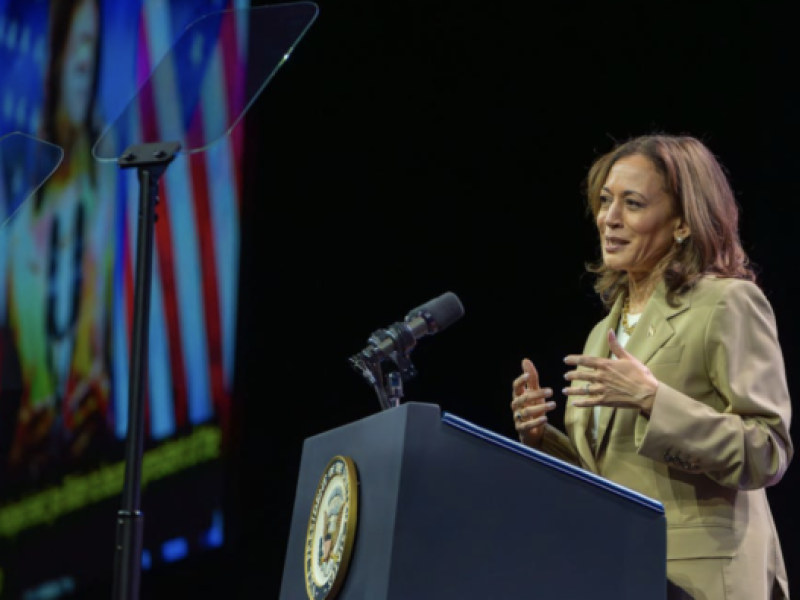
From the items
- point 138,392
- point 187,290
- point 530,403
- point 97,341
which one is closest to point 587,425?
point 530,403

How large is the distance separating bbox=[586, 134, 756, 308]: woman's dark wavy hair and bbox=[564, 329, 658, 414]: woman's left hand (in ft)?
0.87

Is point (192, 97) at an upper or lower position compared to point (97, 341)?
upper

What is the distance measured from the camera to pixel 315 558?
1.70m

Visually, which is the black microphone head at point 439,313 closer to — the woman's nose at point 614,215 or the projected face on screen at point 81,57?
the woman's nose at point 614,215

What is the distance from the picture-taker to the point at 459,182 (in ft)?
13.2

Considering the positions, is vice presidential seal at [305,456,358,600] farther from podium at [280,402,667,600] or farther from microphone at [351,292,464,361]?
microphone at [351,292,464,361]

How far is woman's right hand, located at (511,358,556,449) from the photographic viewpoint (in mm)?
1983

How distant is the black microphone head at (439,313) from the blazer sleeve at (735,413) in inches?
14.4

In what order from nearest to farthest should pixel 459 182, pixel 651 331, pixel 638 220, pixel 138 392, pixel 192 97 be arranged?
pixel 138 392, pixel 192 97, pixel 651 331, pixel 638 220, pixel 459 182

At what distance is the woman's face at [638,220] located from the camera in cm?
212

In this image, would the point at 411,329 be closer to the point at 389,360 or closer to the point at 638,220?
the point at 389,360

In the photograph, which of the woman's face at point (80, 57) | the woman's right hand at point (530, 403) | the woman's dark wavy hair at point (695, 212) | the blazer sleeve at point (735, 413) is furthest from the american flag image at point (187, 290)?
the blazer sleeve at point (735, 413)

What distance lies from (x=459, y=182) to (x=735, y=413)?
232cm

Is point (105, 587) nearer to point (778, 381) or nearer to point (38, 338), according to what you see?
point (38, 338)
